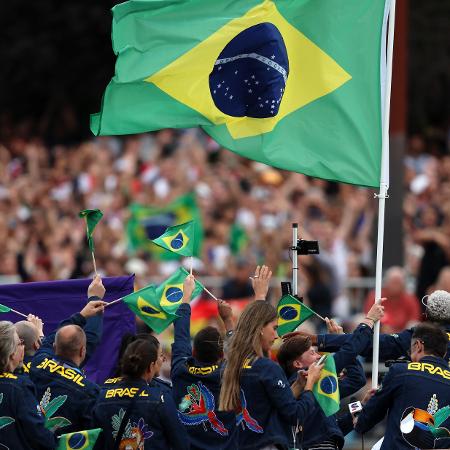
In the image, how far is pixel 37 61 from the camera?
27.7 meters

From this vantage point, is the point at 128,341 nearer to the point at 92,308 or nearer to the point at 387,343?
the point at 92,308

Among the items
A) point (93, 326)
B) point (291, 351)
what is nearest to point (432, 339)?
point (291, 351)

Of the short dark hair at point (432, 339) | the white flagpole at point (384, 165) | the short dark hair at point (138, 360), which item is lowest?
the short dark hair at point (138, 360)

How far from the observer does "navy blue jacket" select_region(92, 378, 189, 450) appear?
380 inches

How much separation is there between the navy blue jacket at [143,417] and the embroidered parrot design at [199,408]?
56cm

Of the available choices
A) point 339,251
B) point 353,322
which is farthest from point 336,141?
Result: point 339,251

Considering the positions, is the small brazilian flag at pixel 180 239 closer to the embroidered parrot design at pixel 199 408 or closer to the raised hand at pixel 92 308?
the raised hand at pixel 92 308

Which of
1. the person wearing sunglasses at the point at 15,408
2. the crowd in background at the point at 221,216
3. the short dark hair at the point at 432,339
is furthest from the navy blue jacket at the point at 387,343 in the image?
the crowd in background at the point at 221,216

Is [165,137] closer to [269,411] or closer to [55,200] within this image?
[55,200]

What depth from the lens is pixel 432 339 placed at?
9703 millimetres

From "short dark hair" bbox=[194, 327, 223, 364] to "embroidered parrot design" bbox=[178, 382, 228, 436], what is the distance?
7.1 inches

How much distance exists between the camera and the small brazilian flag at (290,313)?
410 inches

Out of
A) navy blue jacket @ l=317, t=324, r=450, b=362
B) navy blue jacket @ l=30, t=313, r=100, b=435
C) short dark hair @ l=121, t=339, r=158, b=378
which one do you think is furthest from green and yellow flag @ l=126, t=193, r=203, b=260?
short dark hair @ l=121, t=339, r=158, b=378

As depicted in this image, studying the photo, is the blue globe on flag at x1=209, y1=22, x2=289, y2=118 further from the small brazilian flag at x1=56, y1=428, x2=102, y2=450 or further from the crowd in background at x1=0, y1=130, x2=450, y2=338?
the crowd in background at x1=0, y1=130, x2=450, y2=338
